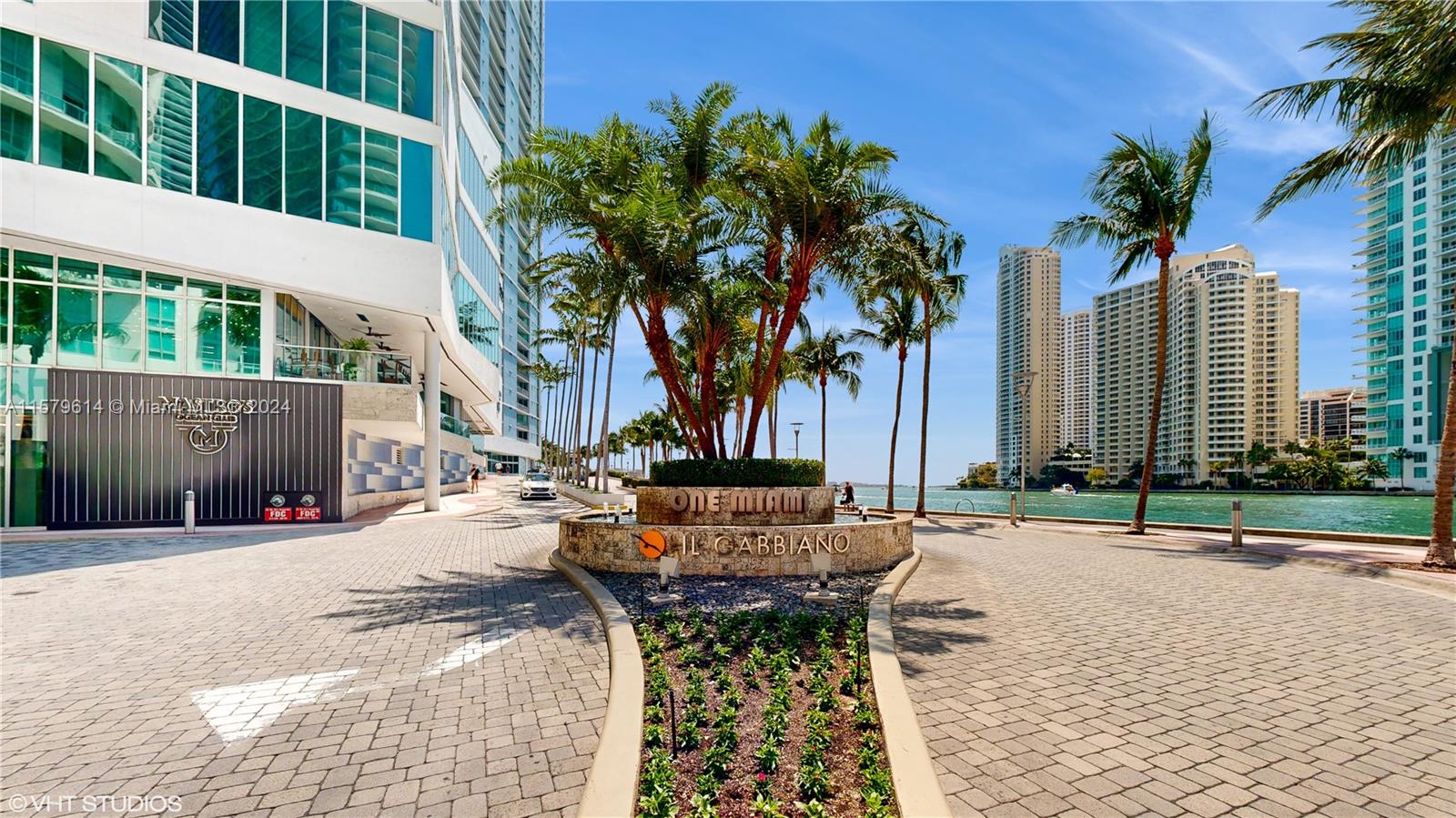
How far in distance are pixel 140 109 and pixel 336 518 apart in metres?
13.7

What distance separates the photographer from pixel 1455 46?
11.2 metres

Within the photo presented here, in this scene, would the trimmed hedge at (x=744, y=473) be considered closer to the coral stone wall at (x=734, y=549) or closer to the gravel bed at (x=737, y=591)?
the coral stone wall at (x=734, y=549)

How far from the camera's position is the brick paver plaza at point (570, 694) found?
151 inches

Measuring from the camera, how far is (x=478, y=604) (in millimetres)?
8875

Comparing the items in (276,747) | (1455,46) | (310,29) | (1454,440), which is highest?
(310,29)

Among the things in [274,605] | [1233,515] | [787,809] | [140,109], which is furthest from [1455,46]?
[140,109]

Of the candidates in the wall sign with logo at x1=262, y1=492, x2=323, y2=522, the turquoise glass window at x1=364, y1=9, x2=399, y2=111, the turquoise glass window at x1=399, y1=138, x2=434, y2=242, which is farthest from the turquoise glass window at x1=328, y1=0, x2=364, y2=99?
the wall sign with logo at x1=262, y1=492, x2=323, y2=522

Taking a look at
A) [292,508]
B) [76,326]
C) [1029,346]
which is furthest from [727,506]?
[1029,346]

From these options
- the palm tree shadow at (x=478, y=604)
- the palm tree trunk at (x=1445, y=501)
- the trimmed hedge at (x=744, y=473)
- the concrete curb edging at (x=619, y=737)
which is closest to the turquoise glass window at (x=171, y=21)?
the palm tree shadow at (x=478, y=604)

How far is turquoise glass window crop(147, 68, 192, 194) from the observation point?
63.0 ft

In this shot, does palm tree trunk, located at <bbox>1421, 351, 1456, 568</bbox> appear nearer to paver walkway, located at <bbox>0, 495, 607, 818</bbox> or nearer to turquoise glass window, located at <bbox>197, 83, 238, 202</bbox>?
paver walkway, located at <bbox>0, 495, 607, 818</bbox>

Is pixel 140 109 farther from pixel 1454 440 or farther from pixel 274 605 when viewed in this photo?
pixel 1454 440

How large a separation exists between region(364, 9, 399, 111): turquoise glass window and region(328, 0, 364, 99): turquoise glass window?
208mm

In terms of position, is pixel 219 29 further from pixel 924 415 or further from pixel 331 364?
pixel 924 415
